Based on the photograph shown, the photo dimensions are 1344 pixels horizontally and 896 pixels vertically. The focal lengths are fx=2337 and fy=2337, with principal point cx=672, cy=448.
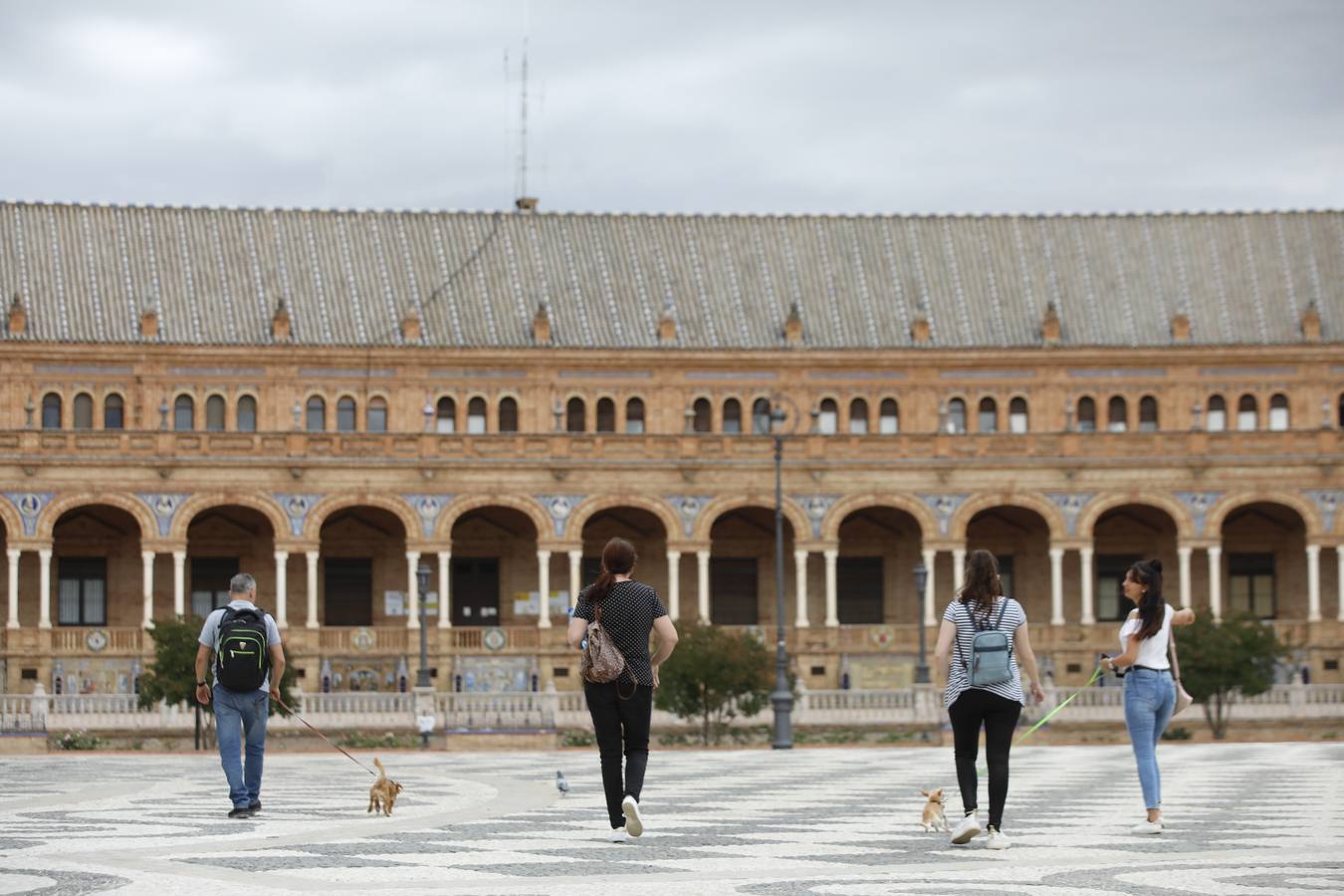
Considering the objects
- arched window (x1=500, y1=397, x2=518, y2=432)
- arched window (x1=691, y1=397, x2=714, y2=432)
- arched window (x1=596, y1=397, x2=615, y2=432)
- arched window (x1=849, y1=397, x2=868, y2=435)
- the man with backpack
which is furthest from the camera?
arched window (x1=849, y1=397, x2=868, y2=435)

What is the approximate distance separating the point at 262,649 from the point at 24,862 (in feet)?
12.6

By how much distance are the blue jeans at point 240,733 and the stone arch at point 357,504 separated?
4218cm

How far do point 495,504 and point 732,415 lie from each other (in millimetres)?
7263

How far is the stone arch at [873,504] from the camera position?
62344 millimetres

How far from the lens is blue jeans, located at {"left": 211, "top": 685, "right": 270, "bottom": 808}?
18.0 meters

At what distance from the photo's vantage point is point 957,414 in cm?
6456

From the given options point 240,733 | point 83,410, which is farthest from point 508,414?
point 240,733

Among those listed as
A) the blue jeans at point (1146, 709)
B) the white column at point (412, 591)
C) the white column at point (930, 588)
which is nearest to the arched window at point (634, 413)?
the white column at point (412, 591)

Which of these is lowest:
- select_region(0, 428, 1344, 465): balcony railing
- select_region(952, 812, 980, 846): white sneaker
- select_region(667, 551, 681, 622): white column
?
select_region(952, 812, 980, 846): white sneaker

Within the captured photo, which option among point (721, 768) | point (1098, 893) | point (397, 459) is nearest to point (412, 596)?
point (397, 459)

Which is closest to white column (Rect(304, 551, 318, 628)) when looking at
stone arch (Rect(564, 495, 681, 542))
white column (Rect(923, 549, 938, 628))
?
stone arch (Rect(564, 495, 681, 542))

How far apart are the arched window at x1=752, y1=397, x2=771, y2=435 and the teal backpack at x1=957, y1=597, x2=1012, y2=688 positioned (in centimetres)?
4810

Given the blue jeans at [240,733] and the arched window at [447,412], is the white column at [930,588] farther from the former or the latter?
the blue jeans at [240,733]

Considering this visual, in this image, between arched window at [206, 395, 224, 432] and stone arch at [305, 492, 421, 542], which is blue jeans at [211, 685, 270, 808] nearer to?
stone arch at [305, 492, 421, 542]
